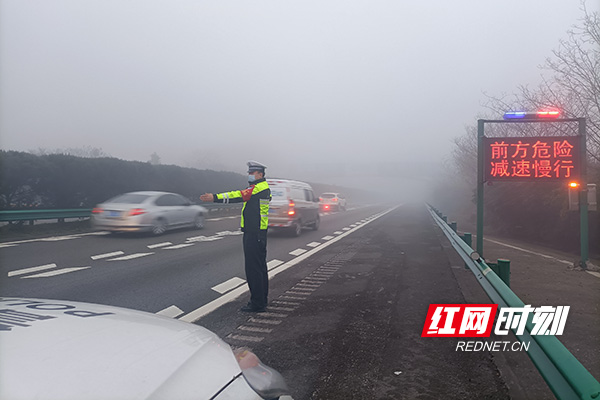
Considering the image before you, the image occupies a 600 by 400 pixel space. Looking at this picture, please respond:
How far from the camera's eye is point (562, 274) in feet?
26.6

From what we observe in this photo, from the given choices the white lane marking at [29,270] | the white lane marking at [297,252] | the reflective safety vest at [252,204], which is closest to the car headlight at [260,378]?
the reflective safety vest at [252,204]

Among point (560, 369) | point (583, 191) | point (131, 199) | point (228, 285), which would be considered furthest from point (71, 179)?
point (560, 369)

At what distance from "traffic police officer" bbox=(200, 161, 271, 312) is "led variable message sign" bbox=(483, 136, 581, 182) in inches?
213

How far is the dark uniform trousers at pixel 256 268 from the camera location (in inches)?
218

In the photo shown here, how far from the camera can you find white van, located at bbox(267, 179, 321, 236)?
49.4 ft

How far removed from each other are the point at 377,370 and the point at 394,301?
2507 millimetres

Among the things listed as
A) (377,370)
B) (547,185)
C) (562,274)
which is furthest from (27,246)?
(547,185)

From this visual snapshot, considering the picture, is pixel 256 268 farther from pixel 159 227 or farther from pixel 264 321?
pixel 159 227

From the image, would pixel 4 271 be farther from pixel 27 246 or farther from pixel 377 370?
pixel 377 370

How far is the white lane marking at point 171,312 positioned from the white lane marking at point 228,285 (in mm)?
1102

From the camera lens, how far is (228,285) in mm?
7164

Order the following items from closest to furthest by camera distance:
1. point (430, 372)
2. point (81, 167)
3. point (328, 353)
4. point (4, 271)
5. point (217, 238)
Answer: point (430, 372), point (328, 353), point (4, 271), point (217, 238), point (81, 167)

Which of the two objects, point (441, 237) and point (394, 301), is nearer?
point (394, 301)

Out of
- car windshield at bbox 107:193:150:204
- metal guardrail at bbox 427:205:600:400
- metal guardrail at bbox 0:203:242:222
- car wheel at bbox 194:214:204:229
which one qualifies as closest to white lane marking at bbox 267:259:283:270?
car windshield at bbox 107:193:150:204
